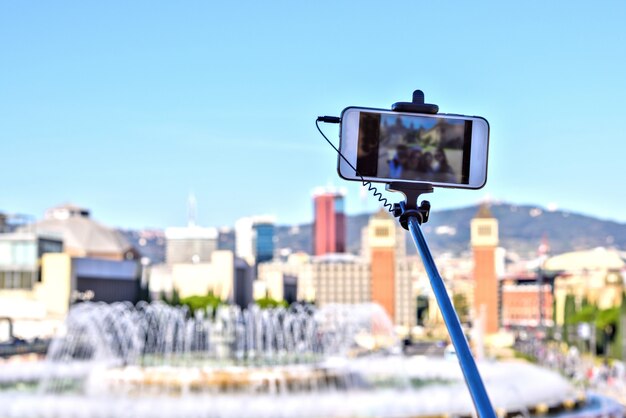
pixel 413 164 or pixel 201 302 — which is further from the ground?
pixel 201 302

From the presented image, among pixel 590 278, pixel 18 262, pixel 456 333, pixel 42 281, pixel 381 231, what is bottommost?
pixel 456 333

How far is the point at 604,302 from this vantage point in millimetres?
85375

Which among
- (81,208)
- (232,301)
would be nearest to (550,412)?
(232,301)

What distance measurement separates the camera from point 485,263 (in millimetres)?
109562

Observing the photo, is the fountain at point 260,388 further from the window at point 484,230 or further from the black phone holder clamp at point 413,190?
the window at point 484,230

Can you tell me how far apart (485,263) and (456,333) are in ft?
353

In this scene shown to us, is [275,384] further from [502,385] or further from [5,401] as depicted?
[5,401]

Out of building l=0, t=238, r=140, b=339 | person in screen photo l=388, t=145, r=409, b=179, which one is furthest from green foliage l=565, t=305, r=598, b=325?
person in screen photo l=388, t=145, r=409, b=179

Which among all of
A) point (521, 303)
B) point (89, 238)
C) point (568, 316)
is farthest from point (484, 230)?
point (521, 303)

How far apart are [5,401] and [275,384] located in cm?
688

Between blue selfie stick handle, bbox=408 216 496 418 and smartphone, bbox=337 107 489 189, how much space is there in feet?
0.50

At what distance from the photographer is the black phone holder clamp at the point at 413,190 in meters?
3.35

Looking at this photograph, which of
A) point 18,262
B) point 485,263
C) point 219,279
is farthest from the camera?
point 485,263

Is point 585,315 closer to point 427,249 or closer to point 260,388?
point 260,388
